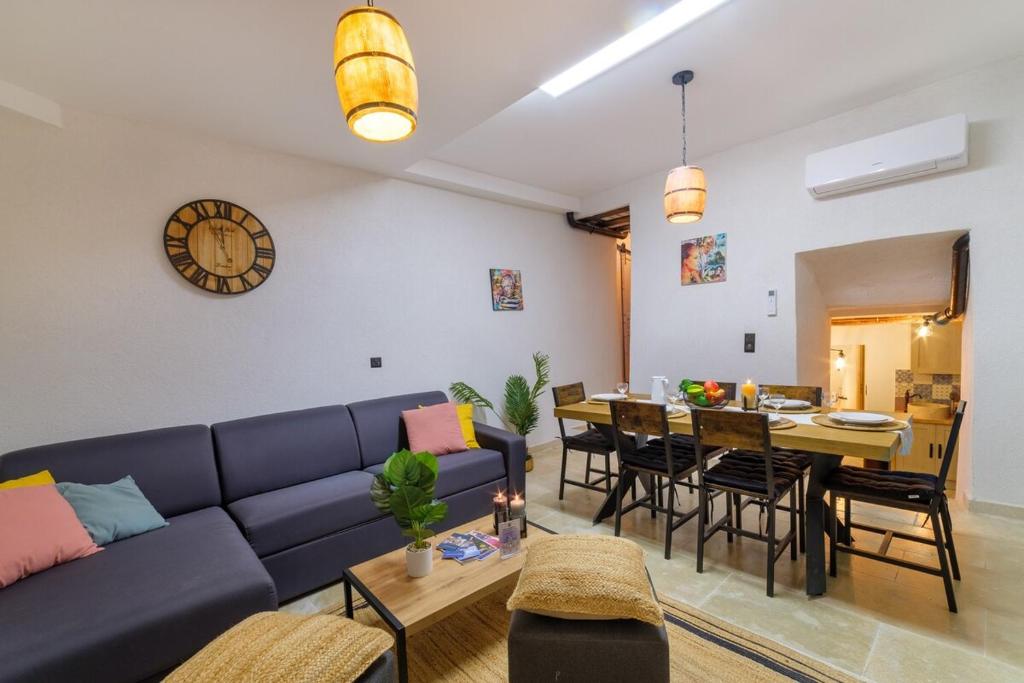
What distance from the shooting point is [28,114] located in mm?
2193

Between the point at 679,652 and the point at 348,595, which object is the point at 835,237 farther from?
the point at 348,595

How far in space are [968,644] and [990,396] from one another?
5.95 ft

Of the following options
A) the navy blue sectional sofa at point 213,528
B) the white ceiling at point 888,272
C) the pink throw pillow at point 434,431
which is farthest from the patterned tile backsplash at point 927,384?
the pink throw pillow at point 434,431

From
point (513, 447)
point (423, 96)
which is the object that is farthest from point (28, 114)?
point (513, 447)

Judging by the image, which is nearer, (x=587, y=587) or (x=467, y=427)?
(x=587, y=587)

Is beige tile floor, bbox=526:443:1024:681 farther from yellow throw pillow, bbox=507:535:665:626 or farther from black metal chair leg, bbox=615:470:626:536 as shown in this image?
yellow throw pillow, bbox=507:535:665:626

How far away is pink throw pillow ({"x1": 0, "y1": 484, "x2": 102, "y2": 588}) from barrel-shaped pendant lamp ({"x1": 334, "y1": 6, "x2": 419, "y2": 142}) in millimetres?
1967

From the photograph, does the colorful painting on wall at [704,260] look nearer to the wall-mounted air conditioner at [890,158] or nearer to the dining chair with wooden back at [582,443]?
the wall-mounted air conditioner at [890,158]

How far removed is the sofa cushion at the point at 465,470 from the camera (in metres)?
2.73

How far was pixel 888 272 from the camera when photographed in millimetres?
3492

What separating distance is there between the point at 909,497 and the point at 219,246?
156 inches

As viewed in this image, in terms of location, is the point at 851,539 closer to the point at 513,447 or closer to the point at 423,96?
the point at 513,447

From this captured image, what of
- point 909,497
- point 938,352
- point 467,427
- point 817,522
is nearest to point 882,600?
point 817,522

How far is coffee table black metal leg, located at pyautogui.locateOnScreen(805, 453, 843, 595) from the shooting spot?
2.03 metres
